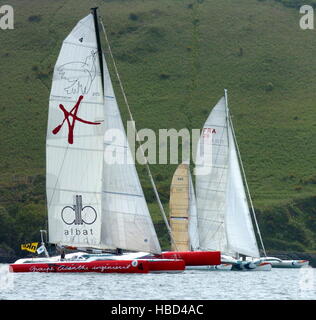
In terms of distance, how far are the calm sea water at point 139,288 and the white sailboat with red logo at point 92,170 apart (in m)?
1.63

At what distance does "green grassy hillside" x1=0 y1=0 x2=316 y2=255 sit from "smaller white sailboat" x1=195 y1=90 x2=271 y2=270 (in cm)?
4628

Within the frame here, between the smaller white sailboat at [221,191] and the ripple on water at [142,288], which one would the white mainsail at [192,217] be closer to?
the smaller white sailboat at [221,191]

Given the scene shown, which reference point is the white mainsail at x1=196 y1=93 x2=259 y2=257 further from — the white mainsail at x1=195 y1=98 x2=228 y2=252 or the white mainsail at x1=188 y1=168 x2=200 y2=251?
the white mainsail at x1=188 y1=168 x2=200 y2=251

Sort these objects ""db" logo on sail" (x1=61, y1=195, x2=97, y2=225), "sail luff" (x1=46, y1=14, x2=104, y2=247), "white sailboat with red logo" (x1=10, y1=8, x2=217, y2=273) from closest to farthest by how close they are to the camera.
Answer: "sail luff" (x1=46, y1=14, x2=104, y2=247)
"white sailboat with red logo" (x1=10, y1=8, x2=217, y2=273)
""db" logo on sail" (x1=61, y1=195, x2=97, y2=225)

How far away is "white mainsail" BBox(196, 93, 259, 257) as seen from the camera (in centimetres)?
7194

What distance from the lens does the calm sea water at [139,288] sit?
1708 inches

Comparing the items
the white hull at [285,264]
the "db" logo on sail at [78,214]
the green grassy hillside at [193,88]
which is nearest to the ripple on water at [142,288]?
the "db" logo on sail at [78,214]

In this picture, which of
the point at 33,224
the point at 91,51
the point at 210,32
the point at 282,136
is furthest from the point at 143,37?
the point at 91,51

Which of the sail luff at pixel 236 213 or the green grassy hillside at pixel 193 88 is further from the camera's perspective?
the green grassy hillside at pixel 193 88

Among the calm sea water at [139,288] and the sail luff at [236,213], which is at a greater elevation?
the sail luff at [236,213]

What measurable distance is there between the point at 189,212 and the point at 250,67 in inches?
3978

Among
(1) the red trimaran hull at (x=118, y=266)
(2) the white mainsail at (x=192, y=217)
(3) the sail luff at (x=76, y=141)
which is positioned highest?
(3) the sail luff at (x=76, y=141)

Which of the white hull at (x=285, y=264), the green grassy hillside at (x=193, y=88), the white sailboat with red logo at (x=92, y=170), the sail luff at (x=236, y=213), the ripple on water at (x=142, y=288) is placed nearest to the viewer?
the ripple on water at (x=142, y=288)

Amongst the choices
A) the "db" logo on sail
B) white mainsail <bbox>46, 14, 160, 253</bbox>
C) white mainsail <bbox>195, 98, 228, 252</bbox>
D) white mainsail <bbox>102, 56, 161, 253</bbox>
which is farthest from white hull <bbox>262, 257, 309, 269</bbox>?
the "db" logo on sail
